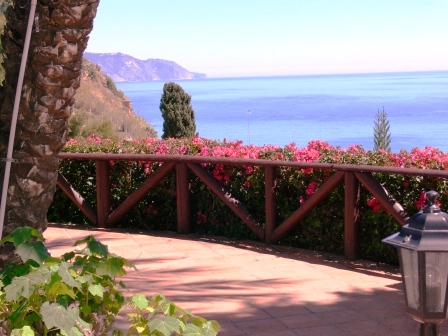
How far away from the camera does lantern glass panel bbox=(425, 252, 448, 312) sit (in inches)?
105

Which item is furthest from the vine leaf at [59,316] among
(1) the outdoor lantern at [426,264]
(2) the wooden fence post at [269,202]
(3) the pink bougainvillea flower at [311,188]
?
(2) the wooden fence post at [269,202]

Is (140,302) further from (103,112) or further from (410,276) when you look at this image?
(103,112)

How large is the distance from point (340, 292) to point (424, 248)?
10.3 feet

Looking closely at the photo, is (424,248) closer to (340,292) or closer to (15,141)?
(15,141)

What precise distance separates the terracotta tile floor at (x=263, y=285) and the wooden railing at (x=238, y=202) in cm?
23

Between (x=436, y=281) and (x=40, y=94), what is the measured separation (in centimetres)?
256

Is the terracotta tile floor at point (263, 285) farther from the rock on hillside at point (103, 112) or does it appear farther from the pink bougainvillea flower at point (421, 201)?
the rock on hillside at point (103, 112)

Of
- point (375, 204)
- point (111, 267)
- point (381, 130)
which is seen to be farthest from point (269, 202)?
point (381, 130)

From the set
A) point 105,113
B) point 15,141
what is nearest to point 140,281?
point 15,141

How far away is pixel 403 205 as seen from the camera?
6344mm

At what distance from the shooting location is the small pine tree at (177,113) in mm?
23844

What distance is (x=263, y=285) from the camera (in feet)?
19.2

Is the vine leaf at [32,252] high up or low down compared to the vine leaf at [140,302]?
up

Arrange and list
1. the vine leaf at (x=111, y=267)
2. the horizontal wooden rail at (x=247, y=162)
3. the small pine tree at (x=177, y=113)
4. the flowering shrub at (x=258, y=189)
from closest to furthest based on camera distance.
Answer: the vine leaf at (x=111, y=267)
the horizontal wooden rail at (x=247, y=162)
the flowering shrub at (x=258, y=189)
the small pine tree at (x=177, y=113)
